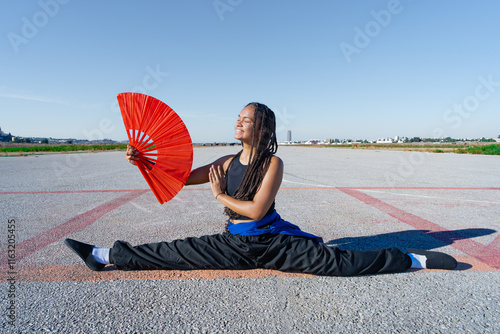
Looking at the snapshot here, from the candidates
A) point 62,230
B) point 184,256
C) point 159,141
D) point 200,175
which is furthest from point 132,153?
point 62,230

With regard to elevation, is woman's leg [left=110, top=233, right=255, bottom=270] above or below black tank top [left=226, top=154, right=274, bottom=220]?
below

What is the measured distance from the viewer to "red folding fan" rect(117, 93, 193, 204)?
101 inches

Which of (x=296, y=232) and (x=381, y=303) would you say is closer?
(x=381, y=303)

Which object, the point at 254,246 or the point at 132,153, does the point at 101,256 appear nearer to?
the point at 132,153

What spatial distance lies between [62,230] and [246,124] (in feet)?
Answer: 10.3

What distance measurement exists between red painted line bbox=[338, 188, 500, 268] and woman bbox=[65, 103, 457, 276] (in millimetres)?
715

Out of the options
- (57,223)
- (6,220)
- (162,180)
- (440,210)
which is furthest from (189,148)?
(440,210)

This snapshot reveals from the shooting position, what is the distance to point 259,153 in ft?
8.72

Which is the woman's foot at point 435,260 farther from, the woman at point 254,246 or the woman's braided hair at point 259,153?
the woman's braided hair at point 259,153

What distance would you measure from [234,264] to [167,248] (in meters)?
0.61

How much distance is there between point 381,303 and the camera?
228 cm

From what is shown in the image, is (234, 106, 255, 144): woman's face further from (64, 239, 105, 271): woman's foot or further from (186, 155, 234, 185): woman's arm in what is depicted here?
(64, 239, 105, 271): woman's foot

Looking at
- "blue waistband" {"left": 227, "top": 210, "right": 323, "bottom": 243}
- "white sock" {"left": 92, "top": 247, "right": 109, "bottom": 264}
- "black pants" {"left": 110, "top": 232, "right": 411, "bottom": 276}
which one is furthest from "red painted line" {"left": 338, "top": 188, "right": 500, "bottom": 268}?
"white sock" {"left": 92, "top": 247, "right": 109, "bottom": 264}

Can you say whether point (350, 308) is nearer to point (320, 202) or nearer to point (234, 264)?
point (234, 264)
